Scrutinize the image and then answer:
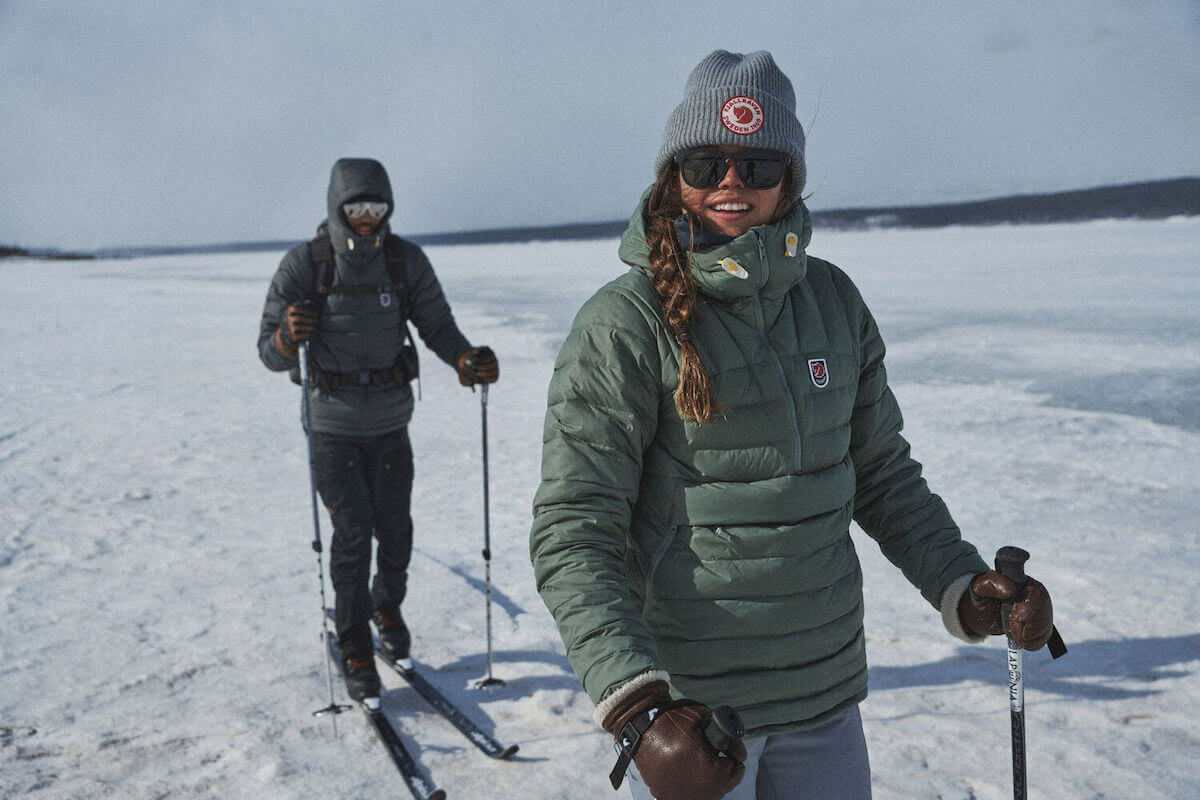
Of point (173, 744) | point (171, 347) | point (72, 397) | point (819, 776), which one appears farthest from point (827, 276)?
point (171, 347)

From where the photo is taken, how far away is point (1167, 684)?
3893 mm

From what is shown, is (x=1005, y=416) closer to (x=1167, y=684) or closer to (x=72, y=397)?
(x=1167, y=684)

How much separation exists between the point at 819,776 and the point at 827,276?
100cm

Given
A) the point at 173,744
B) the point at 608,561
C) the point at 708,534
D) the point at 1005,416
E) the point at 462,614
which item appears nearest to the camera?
the point at 608,561

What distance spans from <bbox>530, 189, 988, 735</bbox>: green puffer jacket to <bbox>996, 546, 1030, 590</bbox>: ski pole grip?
10.9 inches

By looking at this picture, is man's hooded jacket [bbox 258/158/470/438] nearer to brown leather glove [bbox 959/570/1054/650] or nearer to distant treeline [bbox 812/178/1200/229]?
brown leather glove [bbox 959/570/1054/650]

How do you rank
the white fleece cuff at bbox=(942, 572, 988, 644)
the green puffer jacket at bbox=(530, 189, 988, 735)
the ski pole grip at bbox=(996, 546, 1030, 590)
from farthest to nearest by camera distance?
1. the white fleece cuff at bbox=(942, 572, 988, 644)
2. the ski pole grip at bbox=(996, 546, 1030, 590)
3. the green puffer jacket at bbox=(530, 189, 988, 735)

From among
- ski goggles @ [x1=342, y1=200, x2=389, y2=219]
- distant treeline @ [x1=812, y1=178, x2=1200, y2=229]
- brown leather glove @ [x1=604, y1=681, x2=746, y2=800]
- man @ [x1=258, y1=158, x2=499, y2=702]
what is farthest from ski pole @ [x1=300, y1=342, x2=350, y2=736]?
distant treeline @ [x1=812, y1=178, x2=1200, y2=229]

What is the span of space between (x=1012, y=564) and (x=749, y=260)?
0.75m

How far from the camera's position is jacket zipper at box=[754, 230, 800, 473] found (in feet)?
5.49

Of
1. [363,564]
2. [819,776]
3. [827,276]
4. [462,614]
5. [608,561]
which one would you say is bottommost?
[462,614]

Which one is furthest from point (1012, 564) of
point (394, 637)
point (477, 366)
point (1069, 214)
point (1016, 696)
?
point (1069, 214)

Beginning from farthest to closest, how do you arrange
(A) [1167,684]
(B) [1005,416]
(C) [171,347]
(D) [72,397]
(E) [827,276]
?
1. (C) [171,347]
2. (D) [72,397]
3. (B) [1005,416]
4. (A) [1167,684]
5. (E) [827,276]

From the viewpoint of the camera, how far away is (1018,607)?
172cm
